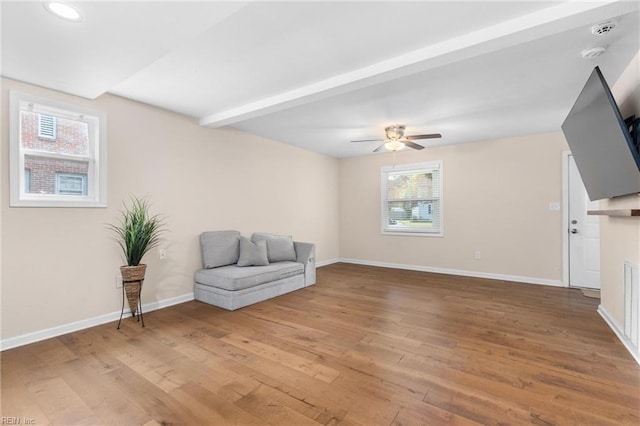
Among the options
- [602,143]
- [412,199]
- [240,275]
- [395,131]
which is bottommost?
[240,275]

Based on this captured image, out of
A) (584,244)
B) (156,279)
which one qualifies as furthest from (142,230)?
(584,244)

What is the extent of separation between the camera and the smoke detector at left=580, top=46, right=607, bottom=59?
87.3 inches

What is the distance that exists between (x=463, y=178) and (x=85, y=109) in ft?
18.1

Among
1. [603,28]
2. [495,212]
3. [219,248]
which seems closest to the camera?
[603,28]

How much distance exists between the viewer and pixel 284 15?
189cm

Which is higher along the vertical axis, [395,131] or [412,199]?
[395,131]

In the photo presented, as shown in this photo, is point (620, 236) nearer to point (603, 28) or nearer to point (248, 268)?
point (603, 28)

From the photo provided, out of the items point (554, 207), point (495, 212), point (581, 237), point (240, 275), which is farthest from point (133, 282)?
point (581, 237)

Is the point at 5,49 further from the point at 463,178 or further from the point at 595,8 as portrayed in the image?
the point at 463,178

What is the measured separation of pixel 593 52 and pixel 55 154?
4.74m

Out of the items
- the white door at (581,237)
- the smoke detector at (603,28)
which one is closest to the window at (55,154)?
the smoke detector at (603,28)

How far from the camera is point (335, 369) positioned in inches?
83.8

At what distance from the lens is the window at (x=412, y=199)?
561 cm

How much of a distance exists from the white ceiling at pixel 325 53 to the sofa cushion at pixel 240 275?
1971 millimetres
